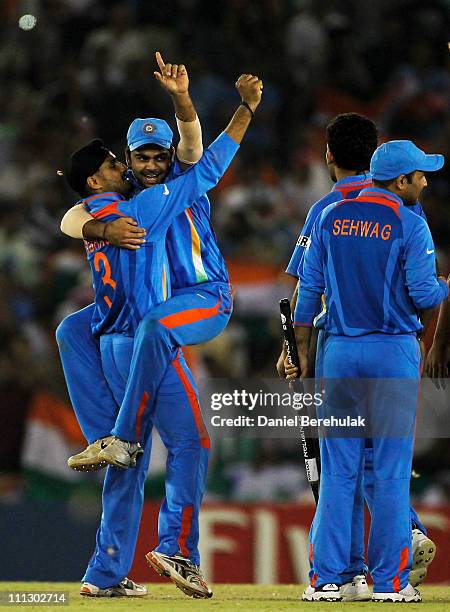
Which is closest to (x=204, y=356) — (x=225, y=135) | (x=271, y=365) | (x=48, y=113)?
(x=271, y=365)

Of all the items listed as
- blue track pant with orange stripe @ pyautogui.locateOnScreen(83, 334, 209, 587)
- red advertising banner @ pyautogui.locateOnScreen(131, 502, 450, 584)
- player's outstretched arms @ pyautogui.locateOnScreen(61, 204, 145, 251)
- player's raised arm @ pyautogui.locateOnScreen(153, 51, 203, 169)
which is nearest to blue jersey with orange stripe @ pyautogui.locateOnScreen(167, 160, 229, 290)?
player's raised arm @ pyautogui.locateOnScreen(153, 51, 203, 169)

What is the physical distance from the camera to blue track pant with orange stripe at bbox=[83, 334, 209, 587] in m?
5.57

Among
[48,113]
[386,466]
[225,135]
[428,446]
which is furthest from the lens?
[48,113]

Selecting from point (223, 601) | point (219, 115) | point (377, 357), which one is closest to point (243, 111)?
point (377, 357)

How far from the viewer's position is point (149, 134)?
580 cm

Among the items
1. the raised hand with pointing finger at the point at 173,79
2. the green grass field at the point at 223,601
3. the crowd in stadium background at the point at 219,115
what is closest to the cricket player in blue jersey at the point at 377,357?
the green grass field at the point at 223,601

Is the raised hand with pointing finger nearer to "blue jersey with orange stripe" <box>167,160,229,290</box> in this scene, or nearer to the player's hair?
"blue jersey with orange stripe" <box>167,160,229,290</box>

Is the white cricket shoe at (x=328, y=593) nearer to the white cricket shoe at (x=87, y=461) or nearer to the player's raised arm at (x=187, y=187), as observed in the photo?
the white cricket shoe at (x=87, y=461)

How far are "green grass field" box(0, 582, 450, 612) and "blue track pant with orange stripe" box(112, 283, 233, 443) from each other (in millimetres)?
704

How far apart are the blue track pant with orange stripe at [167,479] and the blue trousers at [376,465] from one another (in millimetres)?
573

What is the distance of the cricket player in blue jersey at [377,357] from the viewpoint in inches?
206

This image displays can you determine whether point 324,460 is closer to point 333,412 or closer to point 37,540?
point 333,412

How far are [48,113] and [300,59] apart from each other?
227 cm

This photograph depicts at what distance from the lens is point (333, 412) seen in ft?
17.7
